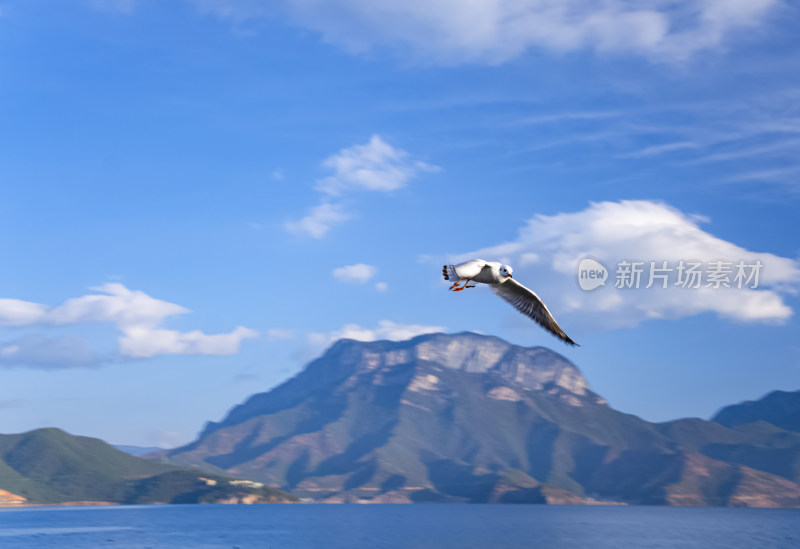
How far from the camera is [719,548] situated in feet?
648

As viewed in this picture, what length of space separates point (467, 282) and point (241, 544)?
187257mm

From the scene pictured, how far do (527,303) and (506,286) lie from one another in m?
0.98

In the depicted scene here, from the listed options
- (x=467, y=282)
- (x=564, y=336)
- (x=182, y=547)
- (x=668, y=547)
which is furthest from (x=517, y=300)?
(x=668, y=547)

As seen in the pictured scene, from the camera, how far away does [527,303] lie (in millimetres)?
28891

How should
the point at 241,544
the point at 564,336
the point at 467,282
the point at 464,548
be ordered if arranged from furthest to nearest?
the point at 241,544 < the point at 464,548 < the point at 564,336 < the point at 467,282

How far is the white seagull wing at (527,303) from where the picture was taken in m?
28.1

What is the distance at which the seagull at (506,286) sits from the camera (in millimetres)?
23641

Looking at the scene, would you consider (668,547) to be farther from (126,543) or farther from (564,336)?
(564,336)

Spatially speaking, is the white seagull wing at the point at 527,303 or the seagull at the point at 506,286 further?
the white seagull wing at the point at 527,303

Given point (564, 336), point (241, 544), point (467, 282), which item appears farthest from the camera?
point (241, 544)

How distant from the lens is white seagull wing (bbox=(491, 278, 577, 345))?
28094 millimetres

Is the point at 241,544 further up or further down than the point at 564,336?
further down

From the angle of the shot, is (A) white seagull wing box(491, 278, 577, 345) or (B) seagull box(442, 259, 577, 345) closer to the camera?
(B) seagull box(442, 259, 577, 345)

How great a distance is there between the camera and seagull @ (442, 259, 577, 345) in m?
23.6
